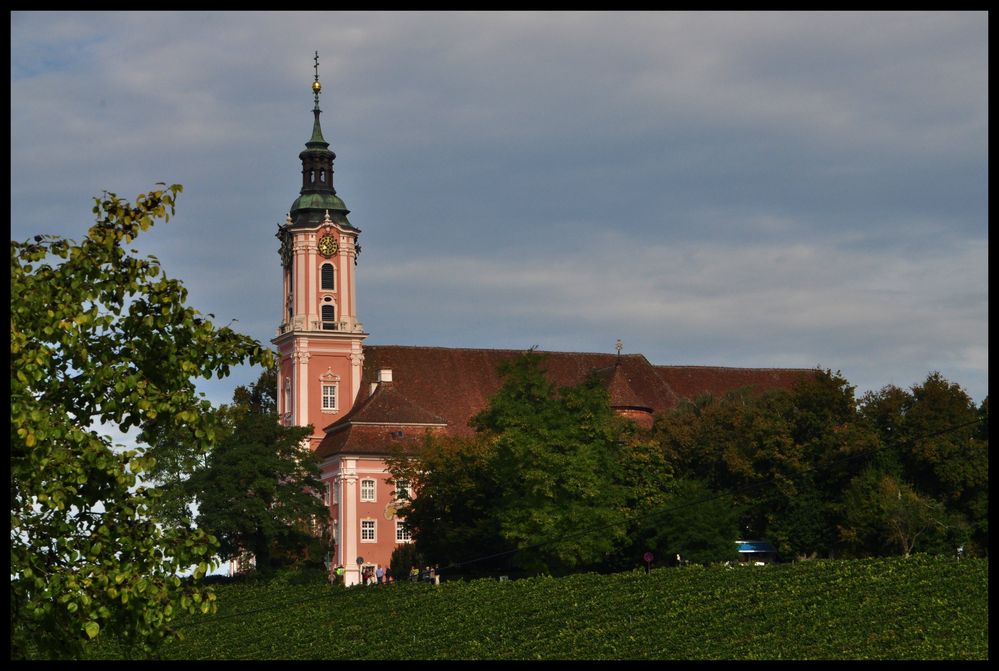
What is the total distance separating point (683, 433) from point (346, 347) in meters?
31.1

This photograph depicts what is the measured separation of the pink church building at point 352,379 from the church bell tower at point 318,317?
61 millimetres

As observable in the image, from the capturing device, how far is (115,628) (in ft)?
82.3

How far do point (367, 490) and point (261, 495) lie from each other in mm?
18845

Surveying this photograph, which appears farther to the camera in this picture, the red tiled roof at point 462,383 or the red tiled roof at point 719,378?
the red tiled roof at point 719,378

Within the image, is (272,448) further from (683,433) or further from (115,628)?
(115,628)

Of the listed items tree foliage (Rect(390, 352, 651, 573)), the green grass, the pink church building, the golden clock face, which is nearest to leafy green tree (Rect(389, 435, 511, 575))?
tree foliage (Rect(390, 352, 651, 573))

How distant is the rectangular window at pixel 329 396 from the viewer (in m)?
110

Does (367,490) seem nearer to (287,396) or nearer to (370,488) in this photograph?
(370,488)

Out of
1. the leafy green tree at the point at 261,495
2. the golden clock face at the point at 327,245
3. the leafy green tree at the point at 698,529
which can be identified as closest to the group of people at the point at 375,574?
the leafy green tree at the point at 261,495

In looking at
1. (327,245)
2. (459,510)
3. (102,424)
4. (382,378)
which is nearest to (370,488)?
(382,378)

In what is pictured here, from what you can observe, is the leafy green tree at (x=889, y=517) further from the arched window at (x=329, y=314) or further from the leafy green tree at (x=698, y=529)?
the arched window at (x=329, y=314)

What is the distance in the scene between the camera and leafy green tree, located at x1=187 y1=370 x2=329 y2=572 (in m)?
83.8

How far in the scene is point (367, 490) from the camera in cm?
10400
